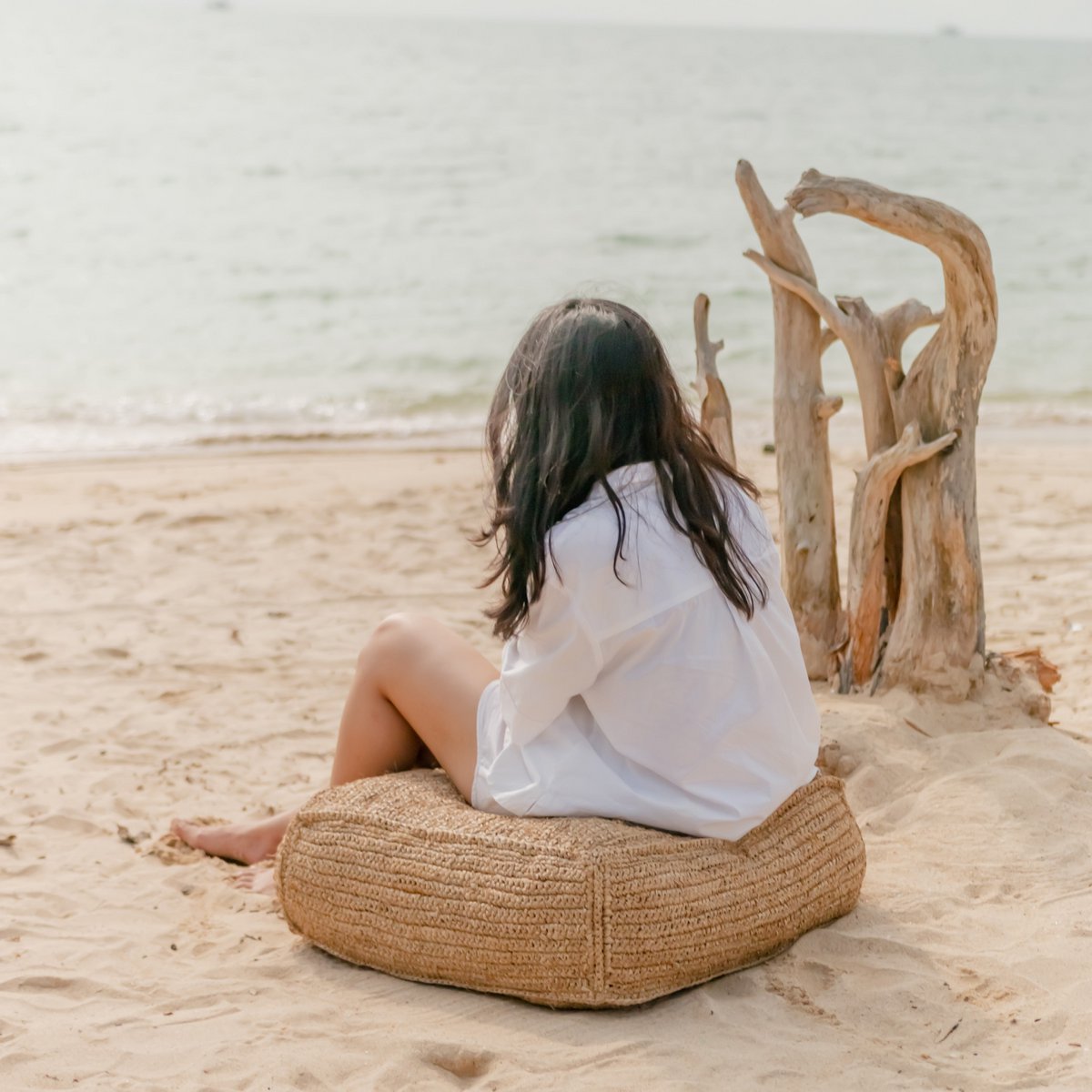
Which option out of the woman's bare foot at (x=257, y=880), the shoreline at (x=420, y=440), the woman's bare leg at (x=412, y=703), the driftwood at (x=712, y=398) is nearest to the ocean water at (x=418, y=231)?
the shoreline at (x=420, y=440)

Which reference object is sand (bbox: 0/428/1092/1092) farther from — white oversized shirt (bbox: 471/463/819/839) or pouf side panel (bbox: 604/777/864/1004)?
white oversized shirt (bbox: 471/463/819/839)

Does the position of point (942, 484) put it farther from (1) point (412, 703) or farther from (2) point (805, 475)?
(1) point (412, 703)

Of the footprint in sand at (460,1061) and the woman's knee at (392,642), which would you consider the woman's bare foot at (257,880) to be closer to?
the woman's knee at (392,642)

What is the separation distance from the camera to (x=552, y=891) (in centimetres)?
260

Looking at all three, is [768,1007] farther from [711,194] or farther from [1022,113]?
[1022,113]

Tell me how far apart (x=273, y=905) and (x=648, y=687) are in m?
1.22

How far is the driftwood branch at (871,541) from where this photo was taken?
384 cm

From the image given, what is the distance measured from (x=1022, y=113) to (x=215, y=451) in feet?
108

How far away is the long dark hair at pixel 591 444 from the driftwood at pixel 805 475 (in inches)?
63.8

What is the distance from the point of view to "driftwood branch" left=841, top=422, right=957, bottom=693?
3844 millimetres

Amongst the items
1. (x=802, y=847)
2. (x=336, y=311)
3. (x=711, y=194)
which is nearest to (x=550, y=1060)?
(x=802, y=847)

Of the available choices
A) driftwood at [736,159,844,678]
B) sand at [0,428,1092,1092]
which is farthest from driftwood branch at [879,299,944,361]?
sand at [0,428,1092,1092]

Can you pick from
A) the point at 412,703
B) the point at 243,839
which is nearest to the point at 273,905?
the point at 243,839

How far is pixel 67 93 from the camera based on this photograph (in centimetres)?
3444
